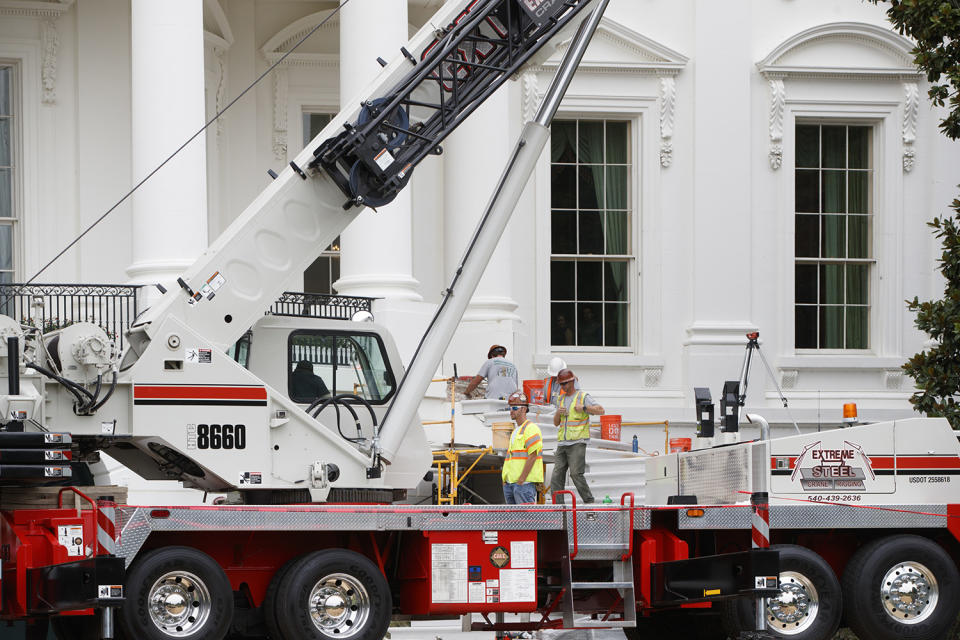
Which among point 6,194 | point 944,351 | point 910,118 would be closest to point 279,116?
point 6,194

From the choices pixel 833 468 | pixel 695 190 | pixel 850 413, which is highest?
pixel 695 190

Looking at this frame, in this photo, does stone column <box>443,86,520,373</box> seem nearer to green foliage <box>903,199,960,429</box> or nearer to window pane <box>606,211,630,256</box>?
window pane <box>606,211,630,256</box>

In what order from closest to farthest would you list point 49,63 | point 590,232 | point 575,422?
point 575,422, point 49,63, point 590,232

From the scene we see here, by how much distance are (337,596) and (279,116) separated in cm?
1727

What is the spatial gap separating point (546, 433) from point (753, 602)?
31.6 ft

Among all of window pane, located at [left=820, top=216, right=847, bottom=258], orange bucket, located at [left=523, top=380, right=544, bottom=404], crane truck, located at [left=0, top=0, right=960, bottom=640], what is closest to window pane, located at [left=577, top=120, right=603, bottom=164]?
window pane, located at [left=820, top=216, right=847, bottom=258]

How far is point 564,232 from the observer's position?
28.7 meters

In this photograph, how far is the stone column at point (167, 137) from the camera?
21.7 m

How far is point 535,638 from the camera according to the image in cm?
1541

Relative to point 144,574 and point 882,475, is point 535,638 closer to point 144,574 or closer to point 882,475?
point 882,475

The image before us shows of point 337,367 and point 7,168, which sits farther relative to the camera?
point 7,168

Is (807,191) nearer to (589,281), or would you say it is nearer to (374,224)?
(589,281)

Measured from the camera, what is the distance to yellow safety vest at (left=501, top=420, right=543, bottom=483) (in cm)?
1659

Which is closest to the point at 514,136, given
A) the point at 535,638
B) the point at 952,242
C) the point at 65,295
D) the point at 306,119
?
the point at 306,119
